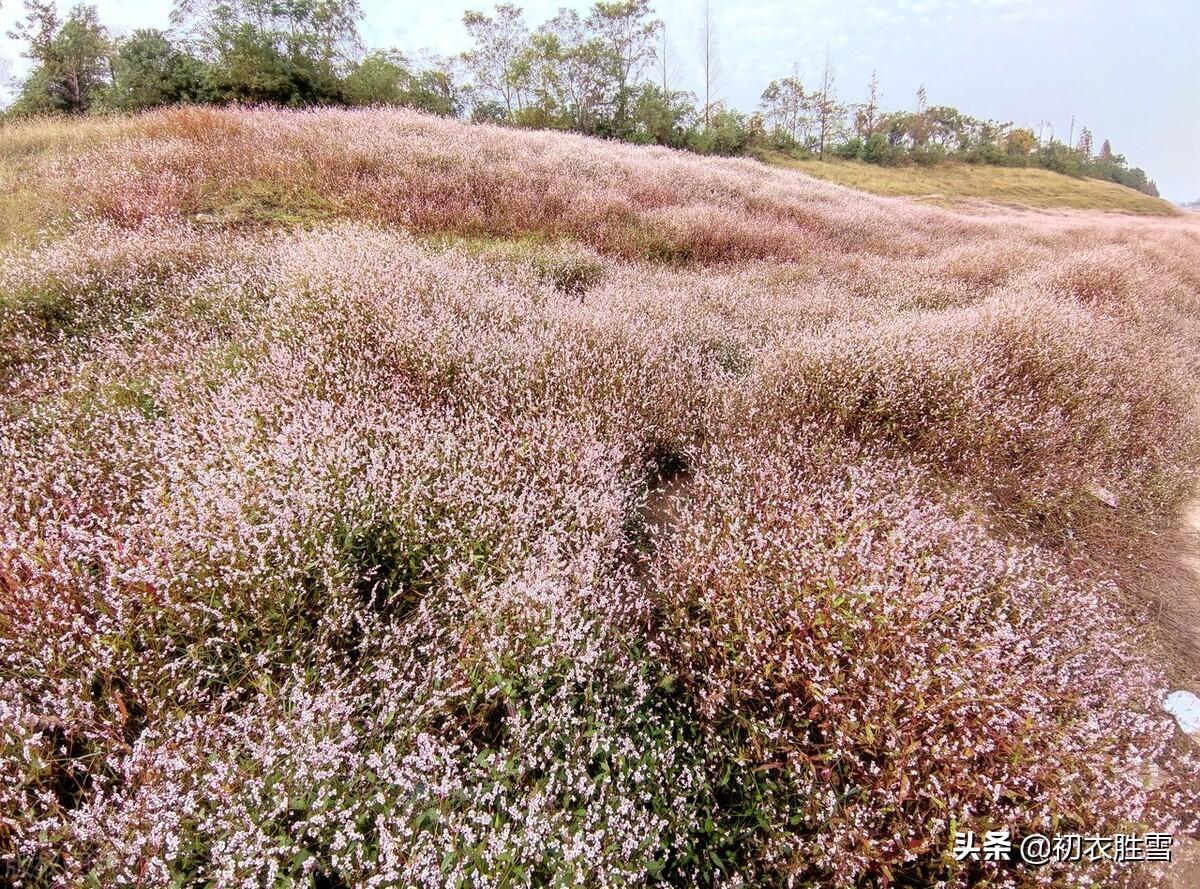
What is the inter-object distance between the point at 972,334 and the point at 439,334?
541 centimetres

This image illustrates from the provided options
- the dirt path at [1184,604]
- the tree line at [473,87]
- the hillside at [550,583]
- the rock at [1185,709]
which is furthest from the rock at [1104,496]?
the tree line at [473,87]

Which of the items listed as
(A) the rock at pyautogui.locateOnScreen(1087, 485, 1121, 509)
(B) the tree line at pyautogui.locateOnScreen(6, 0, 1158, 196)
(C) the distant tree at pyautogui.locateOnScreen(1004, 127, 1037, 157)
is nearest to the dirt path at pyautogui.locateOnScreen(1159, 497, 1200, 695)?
(A) the rock at pyautogui.locateOnScreen(1087, 485, 1121, 509)

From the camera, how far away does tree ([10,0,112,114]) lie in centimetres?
1631

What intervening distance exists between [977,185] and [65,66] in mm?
49314

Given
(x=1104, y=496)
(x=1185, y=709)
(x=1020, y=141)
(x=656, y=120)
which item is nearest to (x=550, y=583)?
(x=1185, y=709)

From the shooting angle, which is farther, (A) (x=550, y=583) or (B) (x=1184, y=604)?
(B) (x=1184, y=604)

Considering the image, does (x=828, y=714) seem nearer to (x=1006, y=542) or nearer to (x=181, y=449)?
(x=1006, y=542)

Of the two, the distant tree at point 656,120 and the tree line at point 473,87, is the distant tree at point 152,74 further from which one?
the distant tree at point 656,120

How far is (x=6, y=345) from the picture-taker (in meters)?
3.95

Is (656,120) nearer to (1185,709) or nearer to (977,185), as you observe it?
(977,185)

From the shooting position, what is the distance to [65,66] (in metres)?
16.5

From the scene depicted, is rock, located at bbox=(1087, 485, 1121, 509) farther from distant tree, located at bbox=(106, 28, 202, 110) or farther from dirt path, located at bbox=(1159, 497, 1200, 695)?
distant tree, located at bbox=(106, 28, 202, 110)

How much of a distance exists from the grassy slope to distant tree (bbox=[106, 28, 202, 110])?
2950 cm

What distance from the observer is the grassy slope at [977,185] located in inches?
1194
